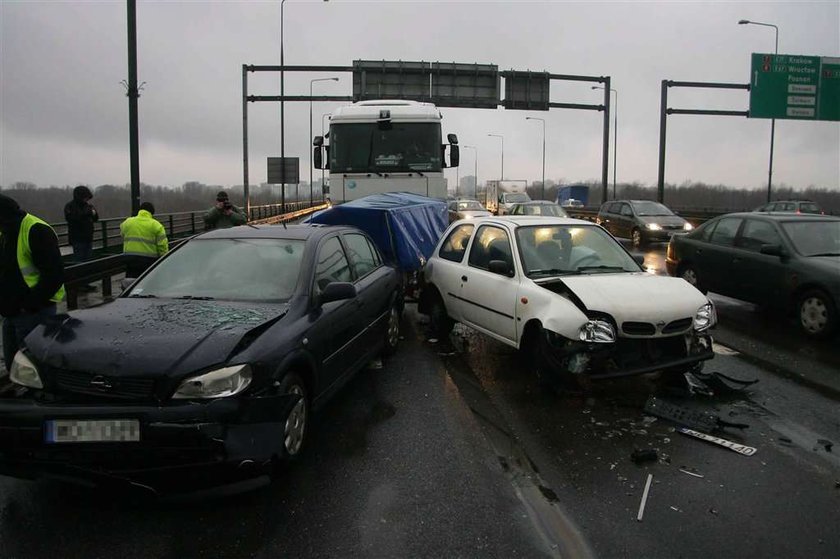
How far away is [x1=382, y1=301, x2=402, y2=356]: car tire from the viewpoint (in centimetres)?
678

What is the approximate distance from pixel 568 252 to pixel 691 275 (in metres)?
4.89

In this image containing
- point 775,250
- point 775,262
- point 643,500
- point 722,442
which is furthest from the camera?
point 775,262

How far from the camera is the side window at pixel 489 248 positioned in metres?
6.59

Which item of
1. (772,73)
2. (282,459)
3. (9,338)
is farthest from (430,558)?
(772,73)

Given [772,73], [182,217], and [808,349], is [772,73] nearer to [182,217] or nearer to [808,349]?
[808,349]

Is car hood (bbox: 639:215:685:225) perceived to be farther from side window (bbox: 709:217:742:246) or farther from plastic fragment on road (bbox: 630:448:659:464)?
plastic fragment on road (bbox: 630:448:659:464)

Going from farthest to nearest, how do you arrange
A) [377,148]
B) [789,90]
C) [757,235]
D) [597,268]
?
[789,90] < [377,148] < [757,235] < [597,268]

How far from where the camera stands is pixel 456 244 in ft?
25.6

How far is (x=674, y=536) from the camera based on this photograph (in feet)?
10.5

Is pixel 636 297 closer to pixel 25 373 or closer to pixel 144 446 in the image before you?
pixel 144 446

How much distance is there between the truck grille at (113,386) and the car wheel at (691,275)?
8920mm

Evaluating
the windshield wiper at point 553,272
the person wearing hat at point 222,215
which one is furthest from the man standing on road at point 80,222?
the windshield wiper at point 553,272

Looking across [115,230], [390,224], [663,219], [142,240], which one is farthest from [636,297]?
[663,219]

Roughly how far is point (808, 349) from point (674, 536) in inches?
206
